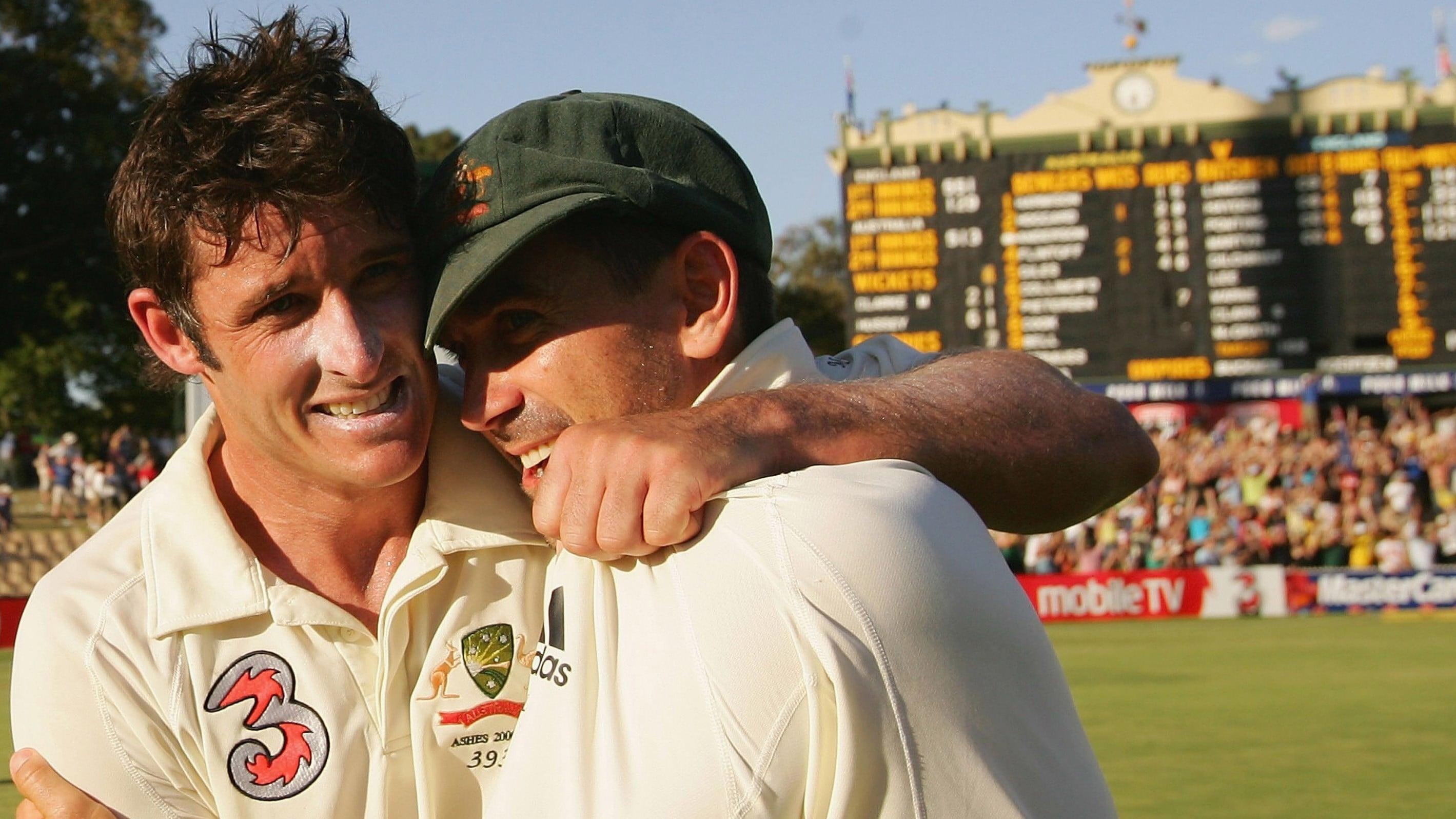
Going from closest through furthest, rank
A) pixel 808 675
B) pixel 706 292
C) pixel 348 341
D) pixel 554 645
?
pixel 808 675, pixel 554 645, pixel 706 292, pixel 348 341

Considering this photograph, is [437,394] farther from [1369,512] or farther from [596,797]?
[1369,512]

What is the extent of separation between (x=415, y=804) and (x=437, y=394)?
0.70m

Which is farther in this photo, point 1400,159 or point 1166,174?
point 1166,174

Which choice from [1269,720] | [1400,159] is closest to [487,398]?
[1269,720]

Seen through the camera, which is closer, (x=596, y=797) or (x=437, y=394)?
(x=596, y=797)

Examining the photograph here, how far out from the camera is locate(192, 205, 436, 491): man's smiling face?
2.50 metres

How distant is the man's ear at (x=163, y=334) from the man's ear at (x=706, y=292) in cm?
103

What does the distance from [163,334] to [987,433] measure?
4.88ft

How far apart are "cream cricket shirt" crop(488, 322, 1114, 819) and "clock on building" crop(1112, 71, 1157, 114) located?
2019 centimetres

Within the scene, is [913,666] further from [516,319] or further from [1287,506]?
[1287,506]

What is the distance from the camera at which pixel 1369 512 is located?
65.0 feet

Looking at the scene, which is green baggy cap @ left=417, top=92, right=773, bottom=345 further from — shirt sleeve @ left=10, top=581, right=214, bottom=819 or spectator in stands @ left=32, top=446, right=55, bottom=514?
spectator in stands @ left=32, top=446, right=55, bottom=514

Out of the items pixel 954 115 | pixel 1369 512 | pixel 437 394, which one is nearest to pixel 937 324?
pixel 954 115

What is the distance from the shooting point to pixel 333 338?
251cm
